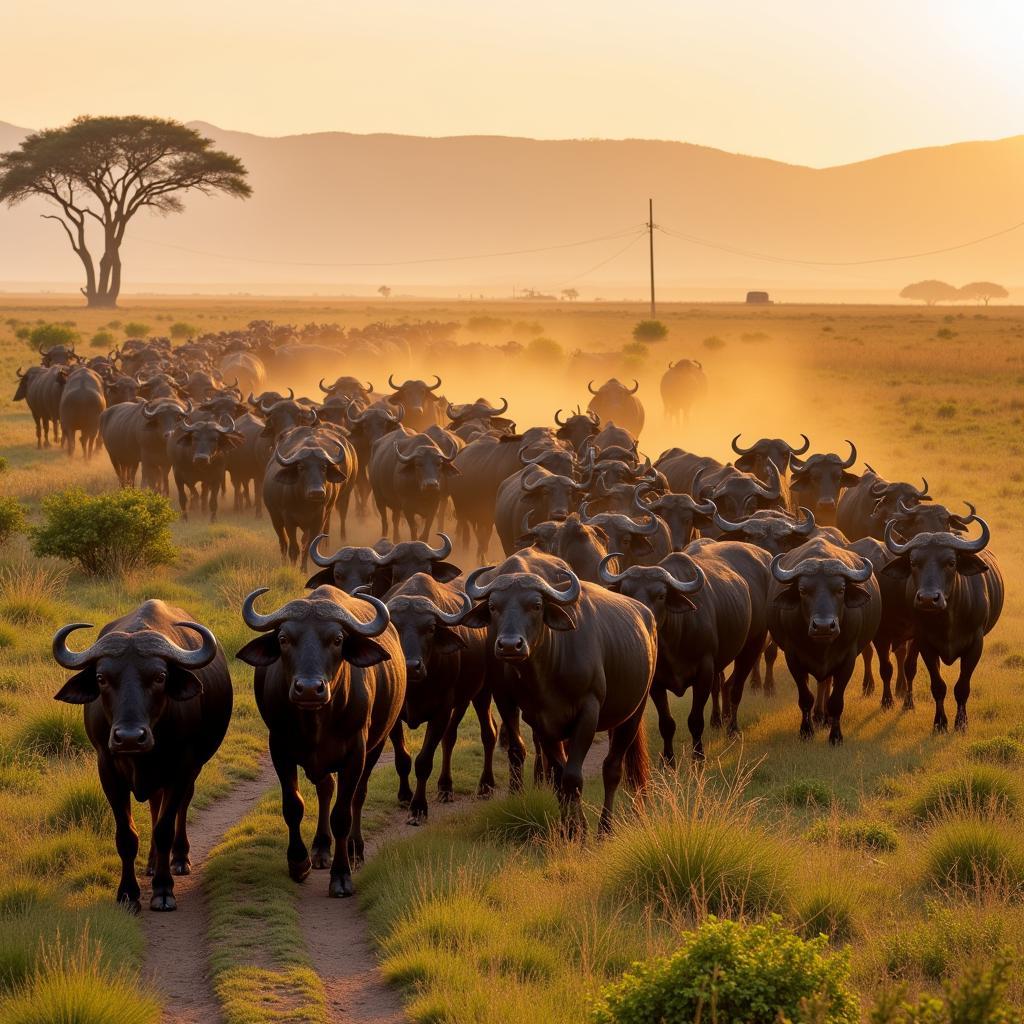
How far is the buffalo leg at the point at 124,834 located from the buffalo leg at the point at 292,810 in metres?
0.97

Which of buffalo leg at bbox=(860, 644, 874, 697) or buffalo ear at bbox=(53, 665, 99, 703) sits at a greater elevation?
buffalo ear at bbox=(53, 665, 99, 703)

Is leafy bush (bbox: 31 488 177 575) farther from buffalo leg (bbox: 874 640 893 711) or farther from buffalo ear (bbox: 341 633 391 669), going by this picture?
buffalo ear (bbox: 341 633 391 669)

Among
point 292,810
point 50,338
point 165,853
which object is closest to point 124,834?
point 165,853

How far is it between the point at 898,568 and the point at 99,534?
10321 mm

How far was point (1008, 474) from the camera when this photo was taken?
29.0 meters

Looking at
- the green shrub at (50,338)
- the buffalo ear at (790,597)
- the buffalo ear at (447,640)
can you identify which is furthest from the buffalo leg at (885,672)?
the green shrub at (50,338)

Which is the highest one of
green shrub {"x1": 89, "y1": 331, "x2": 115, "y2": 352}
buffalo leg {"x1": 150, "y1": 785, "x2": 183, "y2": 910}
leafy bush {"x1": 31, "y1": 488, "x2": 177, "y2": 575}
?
green shrub {"x1": 89, "y1": 331, "x2": 115, "y2": 352}

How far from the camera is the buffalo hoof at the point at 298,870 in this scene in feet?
30.1

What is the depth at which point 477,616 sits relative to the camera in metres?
9.74

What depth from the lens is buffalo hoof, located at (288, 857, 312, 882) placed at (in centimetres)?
916

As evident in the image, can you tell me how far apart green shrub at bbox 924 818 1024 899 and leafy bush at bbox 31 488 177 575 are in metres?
12.0

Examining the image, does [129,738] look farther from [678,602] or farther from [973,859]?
[973,859]

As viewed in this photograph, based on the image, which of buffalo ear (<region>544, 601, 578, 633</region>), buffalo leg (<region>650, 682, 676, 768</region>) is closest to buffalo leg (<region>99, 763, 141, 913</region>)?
buffalo ear (<region>544, 601, 578, 633</region>)

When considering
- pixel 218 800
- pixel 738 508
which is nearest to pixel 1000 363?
pixel 738 508
